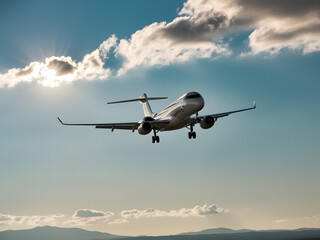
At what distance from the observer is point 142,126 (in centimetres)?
5284

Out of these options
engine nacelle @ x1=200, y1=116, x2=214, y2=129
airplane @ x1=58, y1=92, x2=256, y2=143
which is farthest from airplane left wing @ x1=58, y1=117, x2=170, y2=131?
engine nacelle @ x1=200, y1=116, x2=214, y2=129

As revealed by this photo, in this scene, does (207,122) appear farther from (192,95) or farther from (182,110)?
(192,95)

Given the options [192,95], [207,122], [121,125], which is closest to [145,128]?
[121,125]

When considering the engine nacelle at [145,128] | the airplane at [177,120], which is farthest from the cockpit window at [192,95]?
the engine nacelle at [145,128]

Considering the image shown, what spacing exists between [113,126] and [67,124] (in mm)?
6805

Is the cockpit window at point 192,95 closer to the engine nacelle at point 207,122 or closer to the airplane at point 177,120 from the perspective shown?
the airplane at point 177,120

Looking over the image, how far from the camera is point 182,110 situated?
4859 cm

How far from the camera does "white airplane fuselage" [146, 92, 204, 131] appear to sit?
154 ft

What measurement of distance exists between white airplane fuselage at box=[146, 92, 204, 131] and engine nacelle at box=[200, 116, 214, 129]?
203cm

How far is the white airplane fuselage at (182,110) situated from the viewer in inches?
1849

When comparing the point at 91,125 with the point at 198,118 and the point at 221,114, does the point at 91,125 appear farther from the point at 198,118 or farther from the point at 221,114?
the point at 221,114

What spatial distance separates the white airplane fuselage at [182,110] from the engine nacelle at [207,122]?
203cm

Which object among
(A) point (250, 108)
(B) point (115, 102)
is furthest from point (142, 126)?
(B) point (115, 102)

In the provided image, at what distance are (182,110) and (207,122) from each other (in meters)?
5.89
